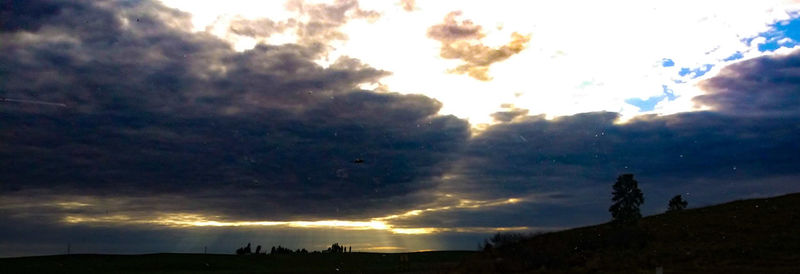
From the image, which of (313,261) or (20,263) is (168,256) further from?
(313,261)

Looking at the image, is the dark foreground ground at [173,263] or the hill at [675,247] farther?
the dark foreground ground at [173,263]

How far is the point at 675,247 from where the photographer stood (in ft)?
123

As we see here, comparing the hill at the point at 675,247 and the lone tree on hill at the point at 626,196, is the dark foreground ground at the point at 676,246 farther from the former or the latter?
the lone tree on hill at the point at 626,196

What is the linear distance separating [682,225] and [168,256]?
7959 cm

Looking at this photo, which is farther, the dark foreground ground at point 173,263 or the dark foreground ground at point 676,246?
the dark foreground ground at point 173,263

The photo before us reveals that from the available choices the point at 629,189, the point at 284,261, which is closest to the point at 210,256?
the point at 284,261

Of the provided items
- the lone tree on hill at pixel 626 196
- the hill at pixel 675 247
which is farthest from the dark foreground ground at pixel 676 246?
the lone tree on hill at pixel 626 196

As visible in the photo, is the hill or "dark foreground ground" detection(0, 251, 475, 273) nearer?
the hill

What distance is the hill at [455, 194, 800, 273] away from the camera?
108ft

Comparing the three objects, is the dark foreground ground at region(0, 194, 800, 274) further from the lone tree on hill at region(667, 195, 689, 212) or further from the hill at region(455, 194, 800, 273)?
the lone tree on hill at region(667, 195, 689, 212)

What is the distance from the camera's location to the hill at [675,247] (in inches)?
1296

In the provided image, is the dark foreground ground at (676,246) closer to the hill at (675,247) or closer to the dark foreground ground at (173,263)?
→ the hill at (675,247)

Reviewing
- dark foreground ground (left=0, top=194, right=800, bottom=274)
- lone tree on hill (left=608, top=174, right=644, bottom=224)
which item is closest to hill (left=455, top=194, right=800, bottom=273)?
dark foreground ground (left=0, top=194, right=800, bottom=274)

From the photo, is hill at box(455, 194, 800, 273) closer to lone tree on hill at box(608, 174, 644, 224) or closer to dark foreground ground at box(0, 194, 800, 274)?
dark foreground ground at box(0, 194, 800, 274)
